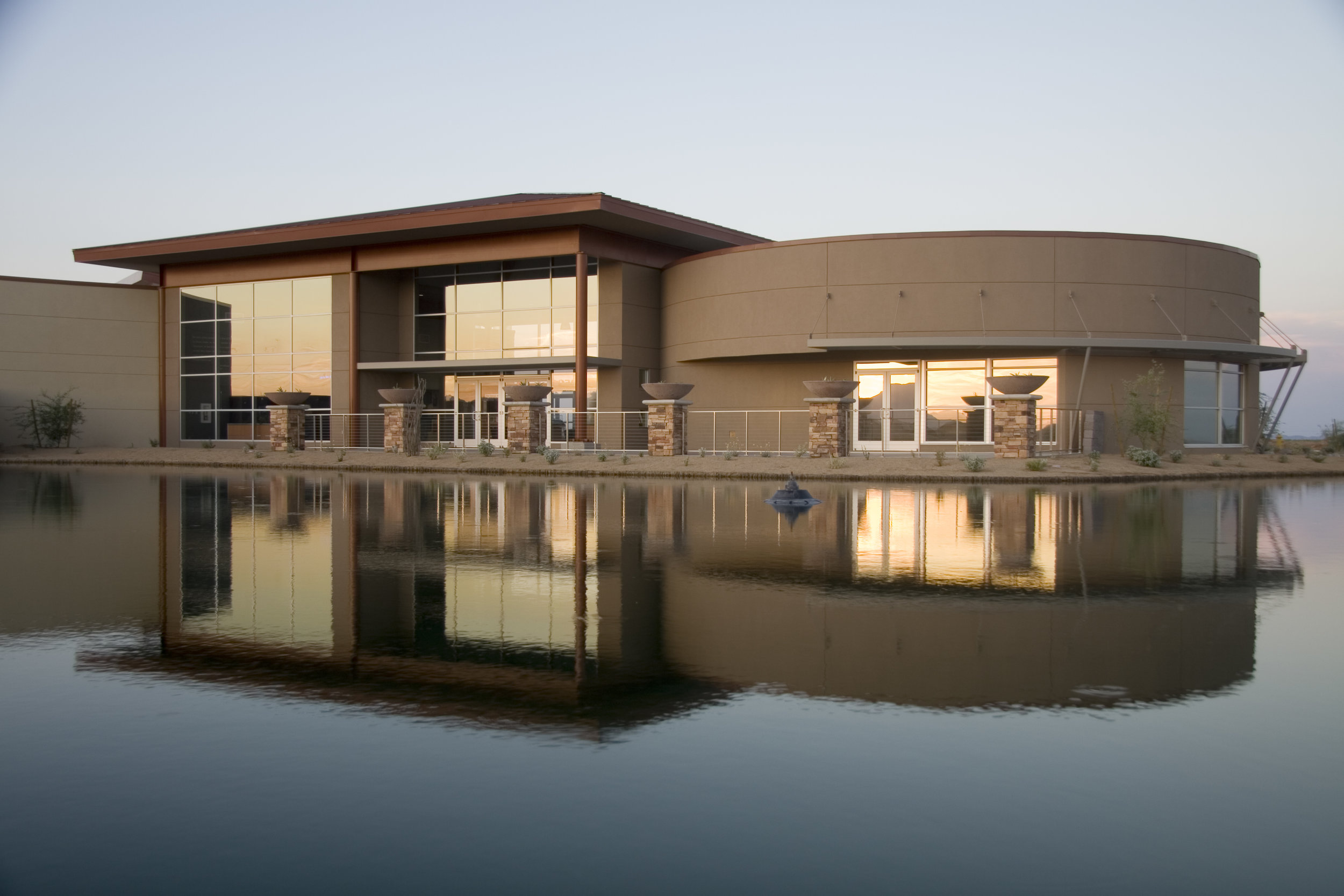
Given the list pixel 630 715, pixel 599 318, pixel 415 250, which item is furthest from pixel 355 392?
pixel 630 715

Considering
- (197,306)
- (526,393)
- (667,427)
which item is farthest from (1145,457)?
(197,306)

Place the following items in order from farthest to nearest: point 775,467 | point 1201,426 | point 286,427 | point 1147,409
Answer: point 286,427 < point 1201,426 < point 1147,409 < point 775,467

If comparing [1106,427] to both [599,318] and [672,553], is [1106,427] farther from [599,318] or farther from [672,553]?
[672,553]

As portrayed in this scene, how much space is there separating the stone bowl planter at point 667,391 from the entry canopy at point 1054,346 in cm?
488

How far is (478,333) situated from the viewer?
42438 millimetres

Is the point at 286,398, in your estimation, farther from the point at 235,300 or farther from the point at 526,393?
the point at 526,393

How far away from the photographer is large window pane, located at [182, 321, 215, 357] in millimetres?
46031

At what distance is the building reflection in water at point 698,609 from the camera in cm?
641

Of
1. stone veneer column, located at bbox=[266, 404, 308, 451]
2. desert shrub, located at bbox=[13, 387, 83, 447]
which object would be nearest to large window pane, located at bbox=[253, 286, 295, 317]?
stone veneer column, located at bbox=[266, 404, 308, 451]

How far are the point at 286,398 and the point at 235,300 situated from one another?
8.67m

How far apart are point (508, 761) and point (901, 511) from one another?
14.0m

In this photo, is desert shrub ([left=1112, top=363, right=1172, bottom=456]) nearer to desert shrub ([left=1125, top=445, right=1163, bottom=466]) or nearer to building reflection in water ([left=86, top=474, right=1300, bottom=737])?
desert shrub ([left=1125, top=445, right=1163, bottom=466])

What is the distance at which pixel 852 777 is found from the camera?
15.7 feet

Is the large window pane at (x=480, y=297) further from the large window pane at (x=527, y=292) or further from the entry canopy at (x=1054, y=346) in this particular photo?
the entry canopy at (x=1054, y=346)
